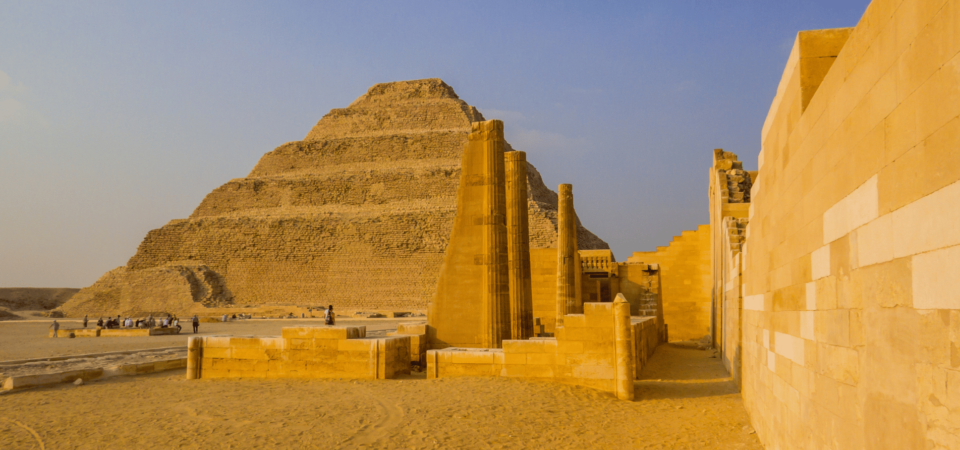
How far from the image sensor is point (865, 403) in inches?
93.1

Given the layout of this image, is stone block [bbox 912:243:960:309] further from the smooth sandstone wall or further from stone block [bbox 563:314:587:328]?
stone block [bbox 563:314:587:328]

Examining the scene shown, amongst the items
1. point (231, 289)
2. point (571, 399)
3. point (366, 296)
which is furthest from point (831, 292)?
point (231, 289)

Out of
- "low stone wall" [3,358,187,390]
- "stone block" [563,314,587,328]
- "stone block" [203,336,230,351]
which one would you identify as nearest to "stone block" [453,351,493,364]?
"stone block" [563,314,587,328]

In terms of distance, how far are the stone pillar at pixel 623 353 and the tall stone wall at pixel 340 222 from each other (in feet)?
155

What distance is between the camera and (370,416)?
6043 millimetres

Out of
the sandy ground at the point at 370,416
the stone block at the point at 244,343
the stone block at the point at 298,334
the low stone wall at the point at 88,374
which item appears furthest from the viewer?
the stone block at the point at 244,343

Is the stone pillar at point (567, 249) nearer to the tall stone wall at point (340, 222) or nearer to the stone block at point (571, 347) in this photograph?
the stone block at point (571, 347)

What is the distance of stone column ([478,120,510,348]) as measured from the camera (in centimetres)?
941

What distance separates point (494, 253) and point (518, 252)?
2.22m

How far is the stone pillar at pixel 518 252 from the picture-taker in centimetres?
1016

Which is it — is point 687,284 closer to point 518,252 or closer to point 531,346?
point 518,252

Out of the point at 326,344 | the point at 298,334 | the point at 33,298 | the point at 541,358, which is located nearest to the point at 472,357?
the point at 541,358

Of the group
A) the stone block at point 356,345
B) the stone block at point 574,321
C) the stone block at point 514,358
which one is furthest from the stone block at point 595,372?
the stone block at point 356,345

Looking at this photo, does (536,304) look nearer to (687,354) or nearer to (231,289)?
(687,354)
